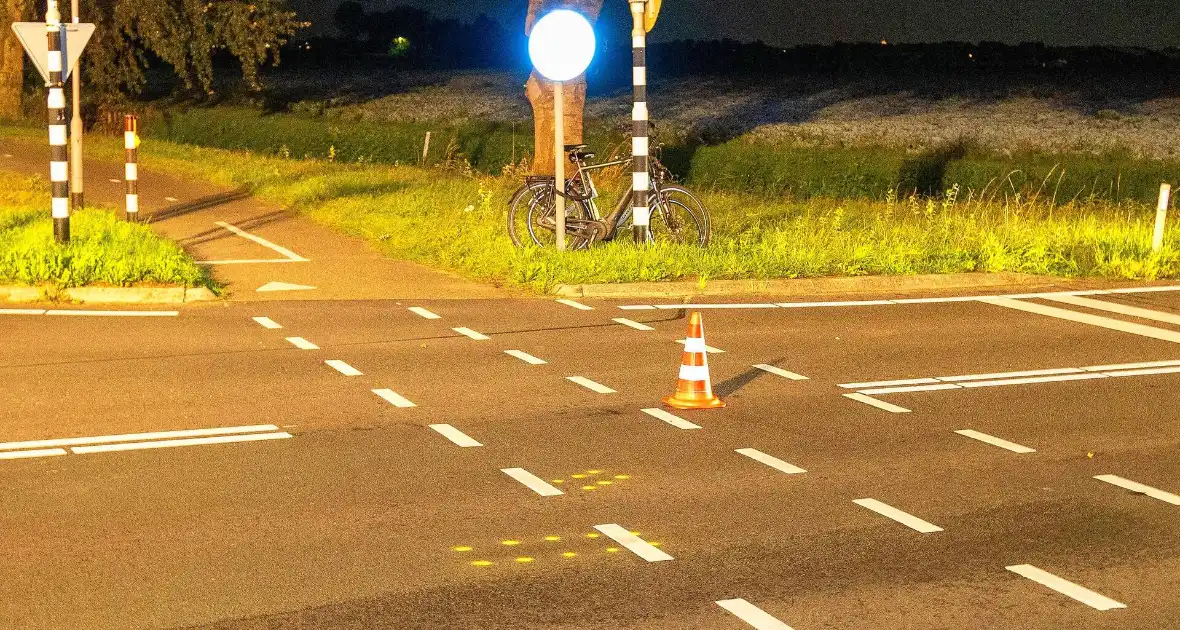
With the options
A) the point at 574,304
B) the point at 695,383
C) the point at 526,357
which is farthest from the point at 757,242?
the point at 695,383

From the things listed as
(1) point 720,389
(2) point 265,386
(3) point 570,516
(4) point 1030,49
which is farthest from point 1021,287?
(4) point 1030,49

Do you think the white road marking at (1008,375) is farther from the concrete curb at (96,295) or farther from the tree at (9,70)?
the tree at (9,70)

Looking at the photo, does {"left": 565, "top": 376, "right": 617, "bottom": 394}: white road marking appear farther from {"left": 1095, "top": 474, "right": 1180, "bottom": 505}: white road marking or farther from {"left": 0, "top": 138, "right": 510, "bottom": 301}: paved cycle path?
{"left": 0, "top": 138, "right": 510, "bottom": 301}: paved cycle path

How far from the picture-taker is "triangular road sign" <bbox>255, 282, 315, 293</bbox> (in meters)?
14.5

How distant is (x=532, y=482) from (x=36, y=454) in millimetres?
2623

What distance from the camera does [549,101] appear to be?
23.2m

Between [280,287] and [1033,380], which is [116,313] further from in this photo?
[1033,380]

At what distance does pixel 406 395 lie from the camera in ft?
31.6

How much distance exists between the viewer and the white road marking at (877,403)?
9.33 meters

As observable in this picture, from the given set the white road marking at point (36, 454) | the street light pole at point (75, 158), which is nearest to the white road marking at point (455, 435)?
the white road marking at point (36, 454)

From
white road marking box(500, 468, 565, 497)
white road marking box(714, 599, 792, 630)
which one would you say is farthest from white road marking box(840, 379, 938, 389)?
white road marking box(714, 599, 792, 630)

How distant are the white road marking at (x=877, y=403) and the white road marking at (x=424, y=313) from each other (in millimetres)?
4316

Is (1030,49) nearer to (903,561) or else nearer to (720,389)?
(720,389)

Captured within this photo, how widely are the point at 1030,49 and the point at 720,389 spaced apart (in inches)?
1823
